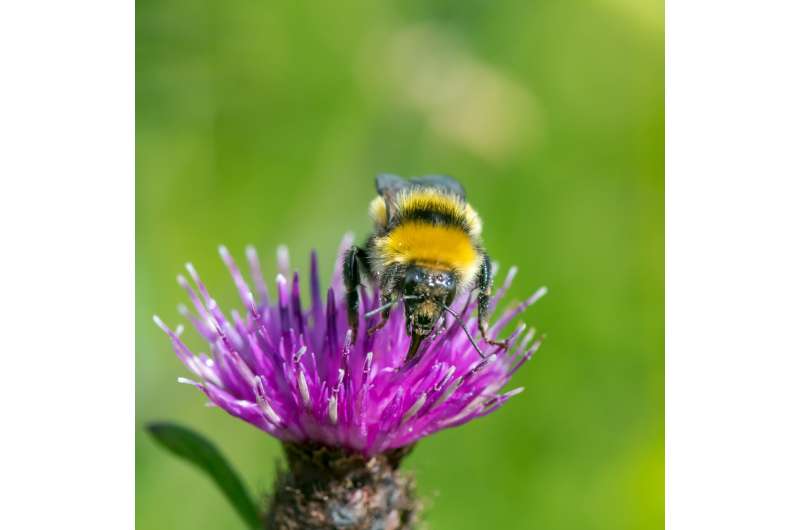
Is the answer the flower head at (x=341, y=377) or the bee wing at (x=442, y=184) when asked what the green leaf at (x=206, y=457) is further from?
the bee wing at (x=442, y=184)

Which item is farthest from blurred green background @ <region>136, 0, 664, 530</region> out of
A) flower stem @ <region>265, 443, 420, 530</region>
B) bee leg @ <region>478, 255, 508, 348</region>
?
bee leg @ <region>478, 255, 508, 348</region>

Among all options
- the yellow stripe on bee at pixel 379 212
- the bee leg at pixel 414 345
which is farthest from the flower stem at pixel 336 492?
the yellow stripe on bee at pixel 379 212

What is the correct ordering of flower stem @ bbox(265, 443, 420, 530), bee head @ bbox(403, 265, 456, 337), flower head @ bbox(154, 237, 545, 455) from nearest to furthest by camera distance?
bee head @ bbox(403, 265, 456, 337)
flower head @ bbox(154, 237, 545, 455)
flower stem @ bbox(265, 443, 420, 530)

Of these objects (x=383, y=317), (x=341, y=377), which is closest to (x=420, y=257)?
(x=383, y=317)

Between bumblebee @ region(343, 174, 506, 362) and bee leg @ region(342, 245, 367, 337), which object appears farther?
bee leg @ region(342, 245, 367, 337)

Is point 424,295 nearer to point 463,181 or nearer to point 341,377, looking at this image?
point 341,377

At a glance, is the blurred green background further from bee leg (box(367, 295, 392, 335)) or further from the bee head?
the bee head
